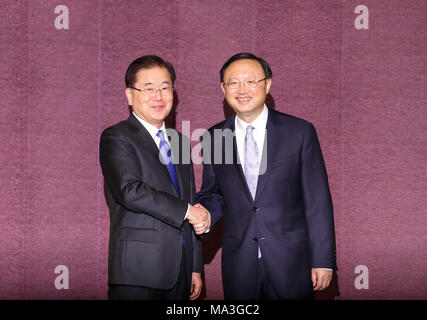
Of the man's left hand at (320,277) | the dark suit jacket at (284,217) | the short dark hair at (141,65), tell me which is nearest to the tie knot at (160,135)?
the short dark hair at (141,65)

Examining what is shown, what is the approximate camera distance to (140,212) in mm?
1849

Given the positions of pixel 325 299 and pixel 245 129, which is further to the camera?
pixel 325 299

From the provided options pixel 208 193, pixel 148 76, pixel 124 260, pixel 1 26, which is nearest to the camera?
pixel 124 260

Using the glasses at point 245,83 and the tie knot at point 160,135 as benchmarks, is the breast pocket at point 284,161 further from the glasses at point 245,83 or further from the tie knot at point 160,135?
the tie knot at point 160,135

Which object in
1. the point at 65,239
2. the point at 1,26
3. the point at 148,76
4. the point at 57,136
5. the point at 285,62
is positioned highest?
the point at 1,26

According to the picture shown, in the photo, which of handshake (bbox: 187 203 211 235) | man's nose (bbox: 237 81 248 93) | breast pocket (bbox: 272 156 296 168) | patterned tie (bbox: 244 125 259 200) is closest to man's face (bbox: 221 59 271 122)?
man's nose (bbox: 237 81 248 93)

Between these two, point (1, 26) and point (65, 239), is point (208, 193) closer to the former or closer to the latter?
point (65, 239)

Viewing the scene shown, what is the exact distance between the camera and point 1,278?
2.87m

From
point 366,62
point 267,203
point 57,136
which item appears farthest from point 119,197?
point 366,62

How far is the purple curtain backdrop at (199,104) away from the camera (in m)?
2.83

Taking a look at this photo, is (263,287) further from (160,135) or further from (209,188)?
(160,135)

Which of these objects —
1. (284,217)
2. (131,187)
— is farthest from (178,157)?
(284,217)

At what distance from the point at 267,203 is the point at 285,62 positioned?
1.33 metres

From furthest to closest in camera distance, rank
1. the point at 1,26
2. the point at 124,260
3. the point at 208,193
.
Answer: the point at 1,26 → the point at 208,193 → the point at 124,260
